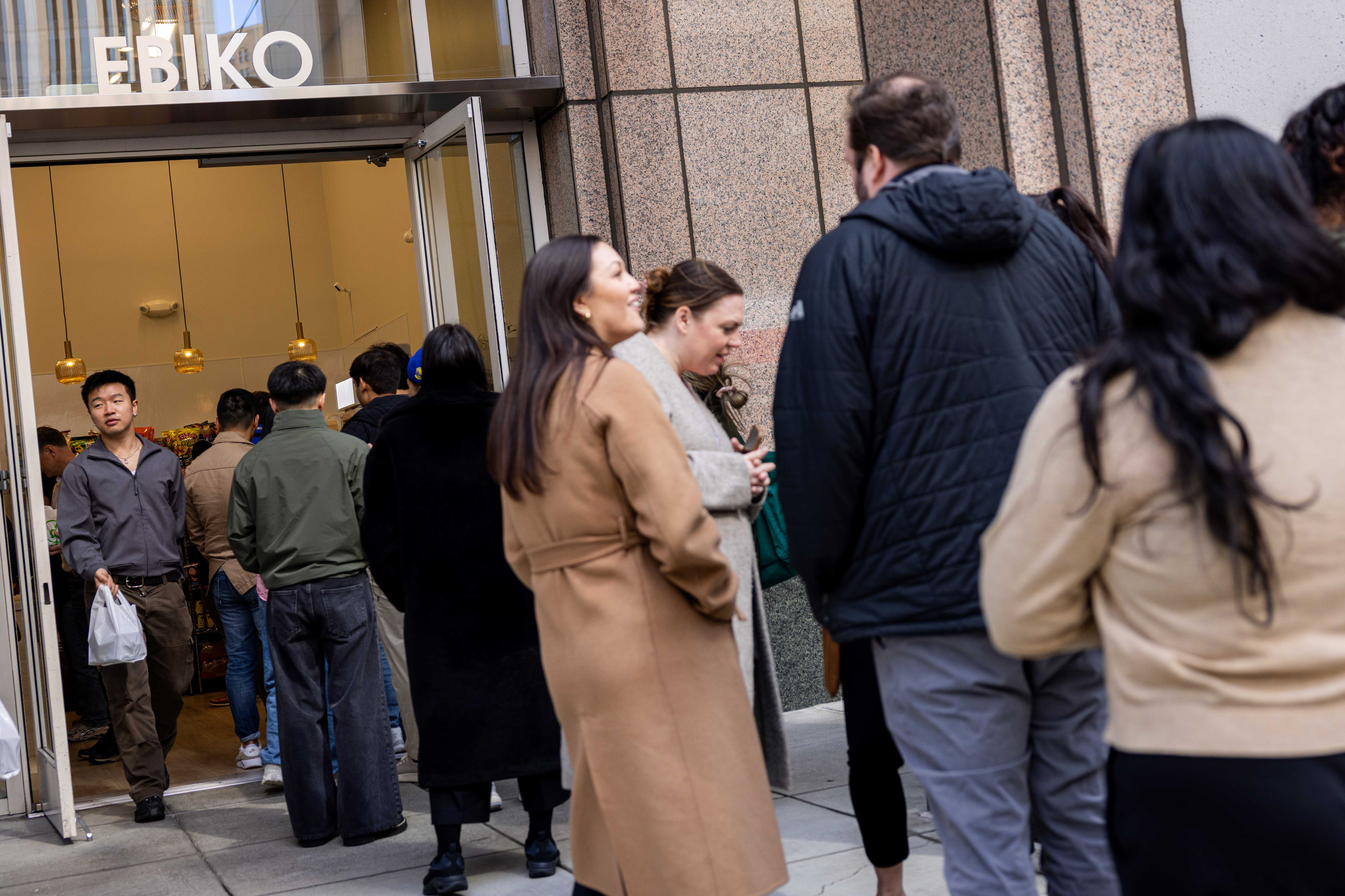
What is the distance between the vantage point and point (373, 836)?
16.6 feet

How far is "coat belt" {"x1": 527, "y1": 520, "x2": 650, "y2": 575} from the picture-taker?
2.76 meters

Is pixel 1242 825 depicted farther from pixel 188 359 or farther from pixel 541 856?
pixel 188 359

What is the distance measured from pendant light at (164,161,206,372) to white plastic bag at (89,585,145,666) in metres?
8.57

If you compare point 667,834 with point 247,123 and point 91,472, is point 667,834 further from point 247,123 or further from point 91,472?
point 247,123

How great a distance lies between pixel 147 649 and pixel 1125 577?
18.1 feet

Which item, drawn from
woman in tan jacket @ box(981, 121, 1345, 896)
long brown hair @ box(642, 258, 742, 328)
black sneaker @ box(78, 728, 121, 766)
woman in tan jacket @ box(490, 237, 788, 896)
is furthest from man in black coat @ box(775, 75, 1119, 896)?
black sneaker @ box(78, 728, 121, 766)

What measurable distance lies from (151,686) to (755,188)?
385 centimetres

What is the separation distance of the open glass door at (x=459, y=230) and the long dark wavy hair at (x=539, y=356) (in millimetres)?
3244

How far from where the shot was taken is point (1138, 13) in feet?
15.7

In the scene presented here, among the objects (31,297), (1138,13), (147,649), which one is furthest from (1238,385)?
(31,297)

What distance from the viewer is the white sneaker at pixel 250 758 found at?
664 centimetres

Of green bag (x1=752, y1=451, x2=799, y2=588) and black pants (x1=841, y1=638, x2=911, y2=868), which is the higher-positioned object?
green bag (x1=752, y1=451, x2=799, y2=588)

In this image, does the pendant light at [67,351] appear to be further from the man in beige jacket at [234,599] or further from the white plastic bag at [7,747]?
the white plastic bag at [7,747]

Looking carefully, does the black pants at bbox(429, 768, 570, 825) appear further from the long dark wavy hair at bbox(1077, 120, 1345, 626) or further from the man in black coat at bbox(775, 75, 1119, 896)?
the long dark wavy hair at bbox(1077, 120, 1345, 626)
